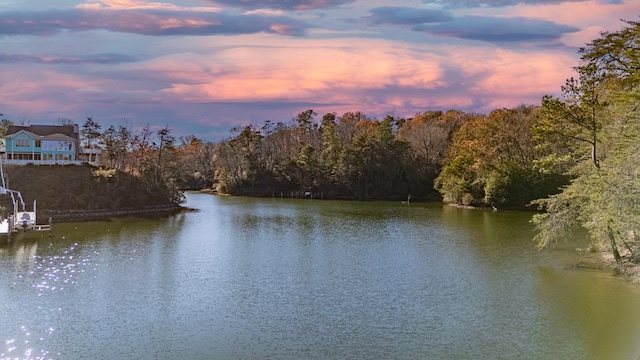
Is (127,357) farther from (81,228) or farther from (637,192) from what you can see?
(81,228)

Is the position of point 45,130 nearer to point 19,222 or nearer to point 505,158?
point 19,222

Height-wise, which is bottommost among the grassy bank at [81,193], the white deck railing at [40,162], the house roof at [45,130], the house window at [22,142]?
the grassy bank at [81,193]

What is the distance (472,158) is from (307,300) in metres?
41.2

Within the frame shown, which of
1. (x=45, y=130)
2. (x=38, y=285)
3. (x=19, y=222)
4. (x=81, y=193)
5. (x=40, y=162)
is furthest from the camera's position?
(x=45, y=130)

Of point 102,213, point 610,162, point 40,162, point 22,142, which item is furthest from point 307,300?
point 22,142

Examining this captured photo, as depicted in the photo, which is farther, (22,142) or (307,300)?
(22,142)

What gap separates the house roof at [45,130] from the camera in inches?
2069

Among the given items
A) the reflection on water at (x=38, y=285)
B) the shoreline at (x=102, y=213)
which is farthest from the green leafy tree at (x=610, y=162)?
the shoreline at (x=102, y=213)

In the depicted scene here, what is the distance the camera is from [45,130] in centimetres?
5406

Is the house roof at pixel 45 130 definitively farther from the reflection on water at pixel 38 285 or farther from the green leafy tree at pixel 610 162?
the green leafy tree at pixel 610 162

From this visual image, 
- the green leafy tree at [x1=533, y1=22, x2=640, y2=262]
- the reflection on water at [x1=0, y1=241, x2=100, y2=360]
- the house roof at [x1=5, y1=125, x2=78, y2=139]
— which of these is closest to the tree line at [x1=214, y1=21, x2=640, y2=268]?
the green leafy tree at [x1=533, y1=22, x2=640, y2=262]

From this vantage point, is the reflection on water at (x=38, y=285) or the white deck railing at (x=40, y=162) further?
the white deck railing at (x=40, y=162)

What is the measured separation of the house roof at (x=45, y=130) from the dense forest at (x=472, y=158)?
434 cm

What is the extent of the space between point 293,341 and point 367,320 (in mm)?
2659
